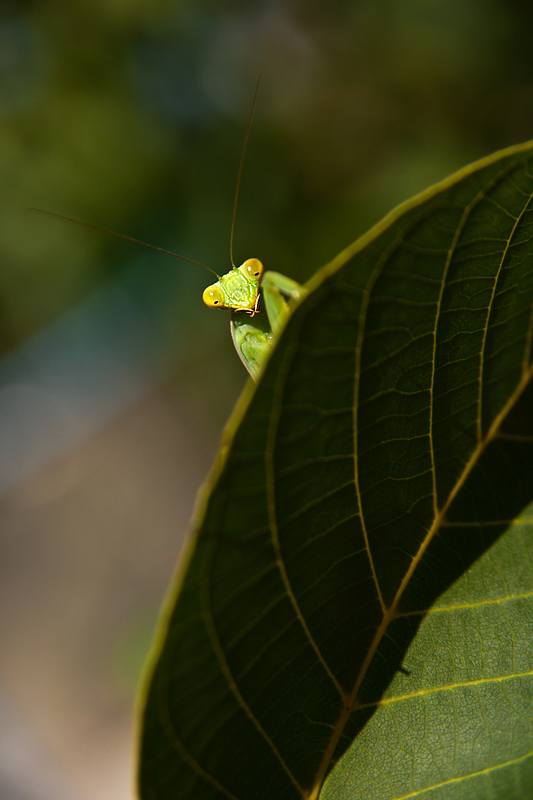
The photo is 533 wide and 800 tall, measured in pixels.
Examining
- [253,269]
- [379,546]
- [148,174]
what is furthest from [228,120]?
[379,546]

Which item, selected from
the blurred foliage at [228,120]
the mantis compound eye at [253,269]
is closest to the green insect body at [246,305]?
the mantis compound eye at [253,269]

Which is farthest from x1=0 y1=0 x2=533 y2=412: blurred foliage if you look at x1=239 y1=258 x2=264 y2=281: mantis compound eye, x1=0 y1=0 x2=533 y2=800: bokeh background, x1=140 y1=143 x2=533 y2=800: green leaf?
x1=140 y1=143 x2=533 y2=800: green leaf

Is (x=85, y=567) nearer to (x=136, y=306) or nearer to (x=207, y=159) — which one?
(x=136, y=306)

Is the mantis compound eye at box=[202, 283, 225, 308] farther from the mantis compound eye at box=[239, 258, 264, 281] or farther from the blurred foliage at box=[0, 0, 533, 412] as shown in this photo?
the blurred foliage at box=[0, 0, 533, 412]

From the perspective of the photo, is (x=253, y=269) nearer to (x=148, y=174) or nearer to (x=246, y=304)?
(x=246, y=304)

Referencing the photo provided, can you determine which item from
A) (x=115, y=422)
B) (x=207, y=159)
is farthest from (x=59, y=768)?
(x=207, y=159)

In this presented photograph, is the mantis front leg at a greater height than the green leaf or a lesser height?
greater

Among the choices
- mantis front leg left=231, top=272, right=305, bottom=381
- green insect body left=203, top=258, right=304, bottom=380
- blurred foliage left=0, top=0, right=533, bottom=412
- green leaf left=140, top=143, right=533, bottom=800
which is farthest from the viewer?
blurred foliage left=0, top=0, right=533, bottom=412

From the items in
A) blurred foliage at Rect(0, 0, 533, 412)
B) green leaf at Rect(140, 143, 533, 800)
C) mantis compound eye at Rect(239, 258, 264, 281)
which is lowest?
green leaf at Rect(140, 143, 533, 800)
